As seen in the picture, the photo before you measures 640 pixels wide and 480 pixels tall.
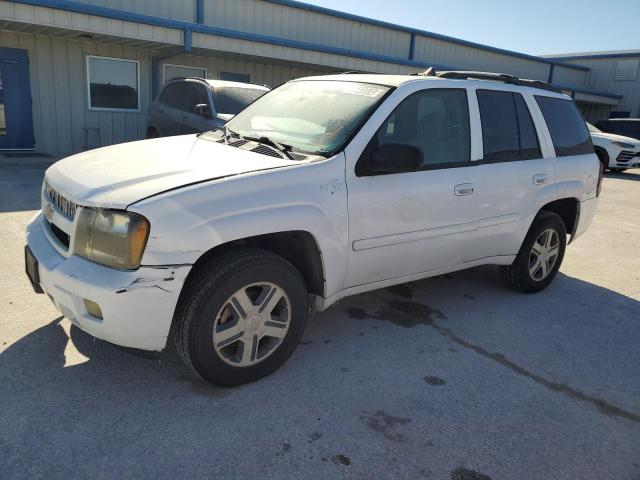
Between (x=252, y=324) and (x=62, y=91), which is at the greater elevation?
(x=62, y=91)

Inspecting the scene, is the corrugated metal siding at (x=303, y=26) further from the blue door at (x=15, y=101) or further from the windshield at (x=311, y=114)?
the windshield at (x=311, y=114)

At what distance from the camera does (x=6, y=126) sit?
1179 centimetres

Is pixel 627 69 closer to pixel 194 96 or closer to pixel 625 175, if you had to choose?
pixel 625 175

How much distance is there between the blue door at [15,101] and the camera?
452 inches

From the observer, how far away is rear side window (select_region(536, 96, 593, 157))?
463 centimetres

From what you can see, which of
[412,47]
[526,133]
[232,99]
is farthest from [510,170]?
[412,47]

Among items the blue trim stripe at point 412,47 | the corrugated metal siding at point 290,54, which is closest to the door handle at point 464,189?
the corrugated metal siding at point 290,54

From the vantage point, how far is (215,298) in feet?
8.89

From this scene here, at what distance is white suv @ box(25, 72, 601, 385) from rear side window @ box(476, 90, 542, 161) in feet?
0.05

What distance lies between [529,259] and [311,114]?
2424 millimetres

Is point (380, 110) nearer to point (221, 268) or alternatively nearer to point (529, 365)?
point (221, 268)

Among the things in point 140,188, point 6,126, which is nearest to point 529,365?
point 140,188

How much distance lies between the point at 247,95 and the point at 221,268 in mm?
6676

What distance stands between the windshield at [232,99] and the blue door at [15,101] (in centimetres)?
585
